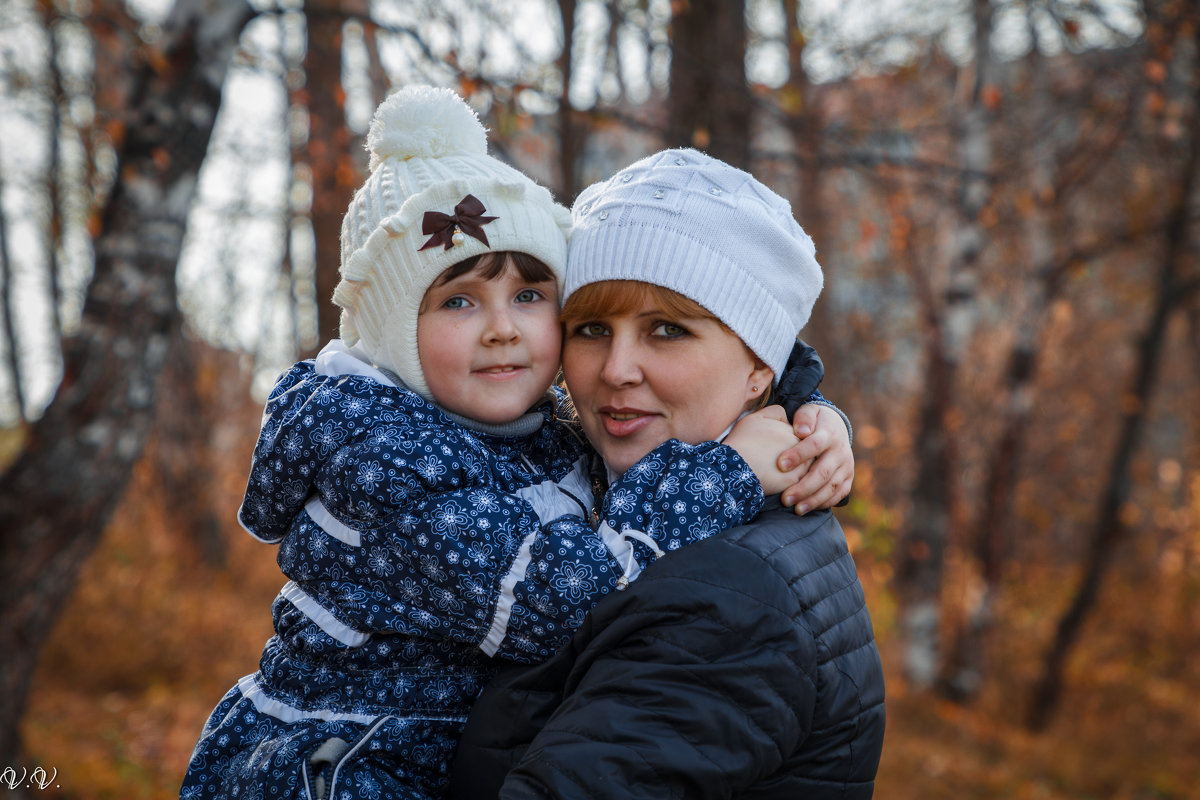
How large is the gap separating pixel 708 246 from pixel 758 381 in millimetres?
336

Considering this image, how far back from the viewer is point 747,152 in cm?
455

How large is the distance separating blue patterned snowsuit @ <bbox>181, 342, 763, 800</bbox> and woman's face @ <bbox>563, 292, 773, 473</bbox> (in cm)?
13

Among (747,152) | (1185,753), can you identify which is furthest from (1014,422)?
(747,152)

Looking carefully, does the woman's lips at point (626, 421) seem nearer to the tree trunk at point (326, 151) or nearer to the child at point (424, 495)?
the child at point (424, 495)

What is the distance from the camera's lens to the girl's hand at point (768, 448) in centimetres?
198

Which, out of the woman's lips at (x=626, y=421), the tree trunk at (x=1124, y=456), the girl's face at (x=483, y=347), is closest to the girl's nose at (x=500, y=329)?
the girl's face at (x=483, y=347)

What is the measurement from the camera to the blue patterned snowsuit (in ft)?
5.87

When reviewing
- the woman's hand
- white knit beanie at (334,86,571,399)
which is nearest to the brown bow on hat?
white knit beanie at (334,86,571,399)

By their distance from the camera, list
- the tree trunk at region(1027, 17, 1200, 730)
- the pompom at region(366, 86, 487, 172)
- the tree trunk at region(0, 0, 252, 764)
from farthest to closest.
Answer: the tree trunk at region(1027, 17, 1200, 730)
the tree trunk at region(0, 0, 252, 764)
the pompom at region(366, 86, 487, 172)

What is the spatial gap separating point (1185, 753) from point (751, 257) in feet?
27.2

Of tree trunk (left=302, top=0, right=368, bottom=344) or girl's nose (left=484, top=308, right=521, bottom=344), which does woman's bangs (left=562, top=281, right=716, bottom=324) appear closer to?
girl's nose (left=484, top=308, right=521, bottom=344)

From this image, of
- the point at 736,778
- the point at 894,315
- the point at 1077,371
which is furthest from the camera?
the point at 894,315

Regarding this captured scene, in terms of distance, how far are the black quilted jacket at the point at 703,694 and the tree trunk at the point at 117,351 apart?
2.98m

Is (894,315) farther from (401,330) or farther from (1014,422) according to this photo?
(401,330)
